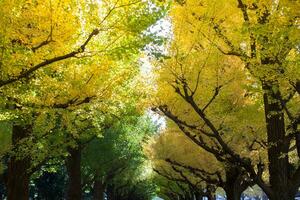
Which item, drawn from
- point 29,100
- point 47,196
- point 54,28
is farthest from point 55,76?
point 47,196

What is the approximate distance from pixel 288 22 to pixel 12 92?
19.0 ft

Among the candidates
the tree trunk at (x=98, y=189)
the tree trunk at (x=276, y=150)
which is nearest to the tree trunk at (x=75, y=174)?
the tree trunk at (x=276, y=150)

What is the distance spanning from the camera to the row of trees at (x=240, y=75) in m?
8.56

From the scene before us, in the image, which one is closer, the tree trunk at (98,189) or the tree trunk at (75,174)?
the tree trunk at (75,174)

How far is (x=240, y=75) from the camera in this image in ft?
39.8

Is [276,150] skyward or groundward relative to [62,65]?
groundward

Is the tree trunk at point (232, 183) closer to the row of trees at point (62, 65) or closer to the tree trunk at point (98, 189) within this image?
the row of trees at point (62, 65)

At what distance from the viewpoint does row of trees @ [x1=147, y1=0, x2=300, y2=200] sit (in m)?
8.56

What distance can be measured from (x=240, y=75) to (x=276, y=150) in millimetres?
2382

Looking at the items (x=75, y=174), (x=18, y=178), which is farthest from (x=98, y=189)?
(x=18, y=178)

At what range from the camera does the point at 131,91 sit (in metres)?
14.5

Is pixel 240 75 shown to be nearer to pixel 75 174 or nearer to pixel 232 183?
pixel 232 183

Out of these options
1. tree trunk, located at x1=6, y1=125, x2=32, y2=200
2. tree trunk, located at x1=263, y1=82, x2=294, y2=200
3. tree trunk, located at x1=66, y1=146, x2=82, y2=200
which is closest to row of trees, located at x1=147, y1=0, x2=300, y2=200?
tree trunk, located at x1=263, y1=82, x2=294, y2=200

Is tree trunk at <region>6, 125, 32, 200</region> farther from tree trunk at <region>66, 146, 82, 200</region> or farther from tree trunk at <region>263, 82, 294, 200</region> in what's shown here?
tree trunk at <region>66, 146, 82, 200</region>
